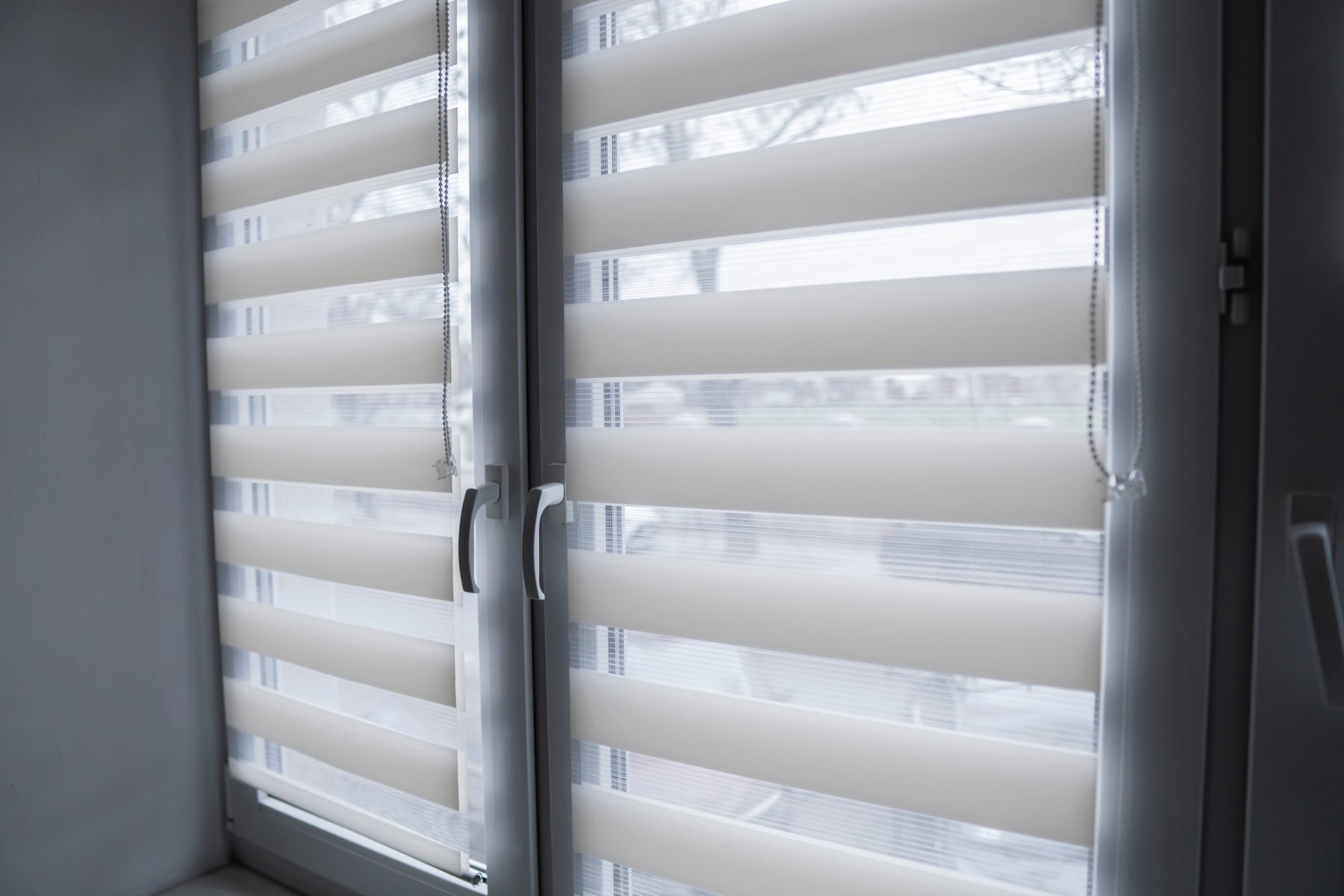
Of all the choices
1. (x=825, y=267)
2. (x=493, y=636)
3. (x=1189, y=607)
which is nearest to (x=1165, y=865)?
(x=1189, y=607)

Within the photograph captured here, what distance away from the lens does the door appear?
0.53 m

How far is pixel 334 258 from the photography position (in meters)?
1.07

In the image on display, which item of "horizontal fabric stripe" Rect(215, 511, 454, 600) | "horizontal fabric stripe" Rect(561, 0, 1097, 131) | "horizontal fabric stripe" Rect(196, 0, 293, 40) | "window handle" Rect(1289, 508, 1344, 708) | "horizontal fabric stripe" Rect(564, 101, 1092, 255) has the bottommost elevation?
"horizontal fabric stripe" Rect(215, 511, 454, 600)

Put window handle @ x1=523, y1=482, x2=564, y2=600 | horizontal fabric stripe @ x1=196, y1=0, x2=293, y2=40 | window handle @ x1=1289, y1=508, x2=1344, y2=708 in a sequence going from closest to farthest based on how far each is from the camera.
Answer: window handle @ x1=1289, y1=508, x2=1344, y2=708, window handle @ x1=523, y1=482, x2=564, y2=600, horizontal fabric stripe @ x1=196, y1=0, x2=293, y2=40

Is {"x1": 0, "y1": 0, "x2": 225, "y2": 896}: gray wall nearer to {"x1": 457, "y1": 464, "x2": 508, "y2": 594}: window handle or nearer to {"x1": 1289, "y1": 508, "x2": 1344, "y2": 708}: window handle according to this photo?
{"x1": 457, "y1": 464, "x2": 508, "y2": 594}: window handle

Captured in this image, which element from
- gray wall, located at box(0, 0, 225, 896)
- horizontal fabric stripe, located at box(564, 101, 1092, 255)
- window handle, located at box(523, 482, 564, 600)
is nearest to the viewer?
horizontal fabric stripe, located at box(564, 101, 1092, 255)

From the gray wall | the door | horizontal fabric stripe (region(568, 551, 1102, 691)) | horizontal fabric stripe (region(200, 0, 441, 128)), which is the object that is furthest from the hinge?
the gray wall

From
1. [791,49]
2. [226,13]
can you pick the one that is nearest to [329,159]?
[226,13]

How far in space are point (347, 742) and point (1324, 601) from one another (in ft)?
3.77

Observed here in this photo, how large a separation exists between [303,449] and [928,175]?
937 millimetres

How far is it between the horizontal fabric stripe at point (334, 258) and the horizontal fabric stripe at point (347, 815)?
30.8 inches

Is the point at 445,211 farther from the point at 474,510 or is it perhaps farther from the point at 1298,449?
the point at 1298,449

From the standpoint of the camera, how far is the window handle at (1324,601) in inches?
19.5

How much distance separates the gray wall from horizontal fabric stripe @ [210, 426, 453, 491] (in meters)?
0.09
